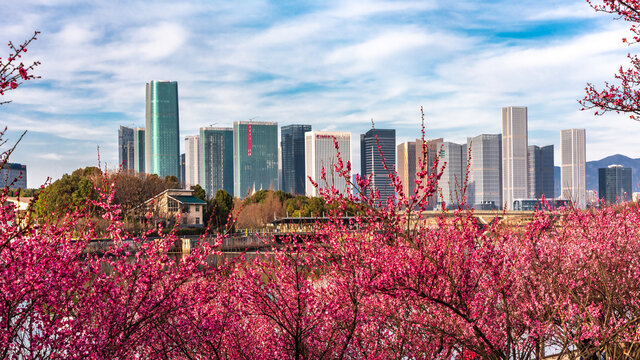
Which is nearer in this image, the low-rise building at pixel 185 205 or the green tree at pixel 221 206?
the low-rise building at pixel 185 205

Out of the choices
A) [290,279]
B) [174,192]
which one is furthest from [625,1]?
[174,192]

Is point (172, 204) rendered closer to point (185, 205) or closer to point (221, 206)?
point (185, 205)

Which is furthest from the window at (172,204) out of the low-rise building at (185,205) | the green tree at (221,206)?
the green tree at (221,206)

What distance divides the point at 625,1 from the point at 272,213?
329 feet

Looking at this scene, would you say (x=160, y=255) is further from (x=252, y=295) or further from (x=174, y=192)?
(x=174, y=192)

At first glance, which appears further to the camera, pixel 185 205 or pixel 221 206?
pixel 221 206

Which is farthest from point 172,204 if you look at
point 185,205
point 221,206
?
point 221,206

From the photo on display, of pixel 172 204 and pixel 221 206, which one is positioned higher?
pixel 172 204

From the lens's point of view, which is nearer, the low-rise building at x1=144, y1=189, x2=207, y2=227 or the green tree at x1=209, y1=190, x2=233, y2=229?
the low-rise building at x1=144, y1=189, x2=207, y2=227

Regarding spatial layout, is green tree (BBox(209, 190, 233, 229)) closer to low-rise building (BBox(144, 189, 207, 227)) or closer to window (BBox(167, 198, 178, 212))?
low-rise building (BBox(144, 189, 207, 227))

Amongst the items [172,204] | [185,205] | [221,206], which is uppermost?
[172,204]

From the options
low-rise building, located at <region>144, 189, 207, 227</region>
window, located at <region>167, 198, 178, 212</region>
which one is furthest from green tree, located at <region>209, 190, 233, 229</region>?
window, located at <region>167, 198, 178, 212</region>

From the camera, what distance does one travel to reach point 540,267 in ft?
42.3

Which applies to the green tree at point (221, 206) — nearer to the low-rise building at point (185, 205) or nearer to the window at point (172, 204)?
the low-rise building at point (185, 205)
